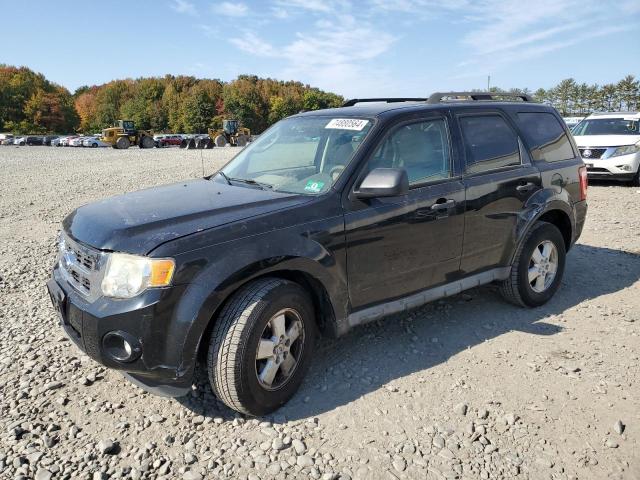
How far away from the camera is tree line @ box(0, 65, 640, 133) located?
275ft

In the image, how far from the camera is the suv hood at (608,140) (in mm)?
11961

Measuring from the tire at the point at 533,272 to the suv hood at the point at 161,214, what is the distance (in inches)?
90.5

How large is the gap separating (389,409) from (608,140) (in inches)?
457

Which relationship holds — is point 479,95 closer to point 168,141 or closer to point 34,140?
point 168,141

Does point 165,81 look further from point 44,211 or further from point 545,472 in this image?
point 545,472

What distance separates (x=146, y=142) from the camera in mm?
43562

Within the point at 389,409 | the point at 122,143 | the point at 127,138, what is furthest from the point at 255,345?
the point at 127,138

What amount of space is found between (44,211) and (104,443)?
8.45 metres

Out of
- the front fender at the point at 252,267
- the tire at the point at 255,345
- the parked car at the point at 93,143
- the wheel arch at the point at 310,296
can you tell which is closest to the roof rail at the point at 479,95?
the front fender at the point at 252,267

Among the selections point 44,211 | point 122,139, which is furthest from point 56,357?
point 122,139

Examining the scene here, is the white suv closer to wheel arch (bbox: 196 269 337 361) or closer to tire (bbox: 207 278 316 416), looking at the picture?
wheel arch (bbox: 196 269 337 361)

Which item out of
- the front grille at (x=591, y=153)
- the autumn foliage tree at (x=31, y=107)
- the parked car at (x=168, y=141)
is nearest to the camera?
the front grille at (x=591, y=153)

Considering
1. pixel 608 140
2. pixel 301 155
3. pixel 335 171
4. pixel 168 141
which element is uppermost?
pixel 168 141

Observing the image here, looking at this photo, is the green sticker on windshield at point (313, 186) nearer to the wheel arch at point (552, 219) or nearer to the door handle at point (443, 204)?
the door handle at point (443, 204)
